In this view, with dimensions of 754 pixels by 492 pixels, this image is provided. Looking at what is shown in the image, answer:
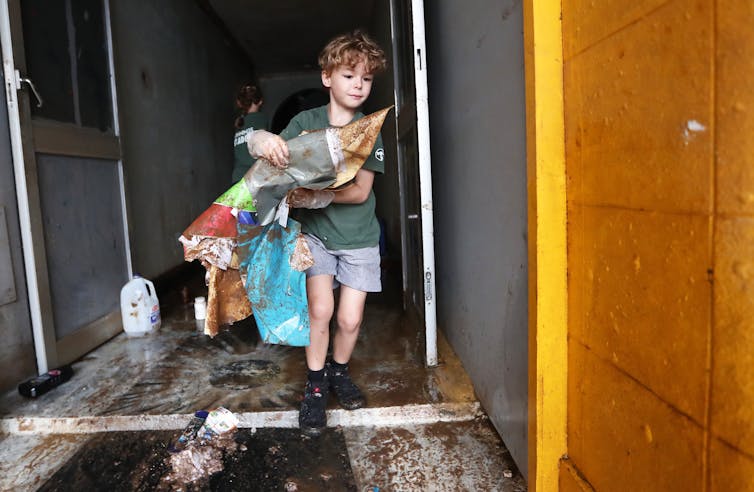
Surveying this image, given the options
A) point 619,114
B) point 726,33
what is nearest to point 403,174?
point 619,114

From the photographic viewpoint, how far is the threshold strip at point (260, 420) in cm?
175

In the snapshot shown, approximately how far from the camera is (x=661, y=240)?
28.8 inches

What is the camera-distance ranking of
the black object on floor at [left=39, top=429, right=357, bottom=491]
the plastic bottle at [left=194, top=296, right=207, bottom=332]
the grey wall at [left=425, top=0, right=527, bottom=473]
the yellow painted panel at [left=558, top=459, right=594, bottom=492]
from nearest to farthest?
the yellow painted panel at [left=558, top=459, right=594, bottom=492] → the grey wall at [left=425, top=0, right=527, bottom=473] → the black object on floor at [left=39, top=429, right=357, bottom=491] → the plastic bottle at [left=194, top=296, right=207, bottom=332]

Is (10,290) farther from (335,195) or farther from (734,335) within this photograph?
(734,335)

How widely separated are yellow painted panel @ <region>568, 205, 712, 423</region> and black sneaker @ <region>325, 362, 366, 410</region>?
980 millimetres

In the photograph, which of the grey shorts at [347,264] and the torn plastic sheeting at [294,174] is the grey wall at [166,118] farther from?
the torn plastic sheeting at [294,174]

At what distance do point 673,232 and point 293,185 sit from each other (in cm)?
98

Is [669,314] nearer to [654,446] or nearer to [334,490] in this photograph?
[654,446]

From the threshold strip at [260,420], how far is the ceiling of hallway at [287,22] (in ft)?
16.1

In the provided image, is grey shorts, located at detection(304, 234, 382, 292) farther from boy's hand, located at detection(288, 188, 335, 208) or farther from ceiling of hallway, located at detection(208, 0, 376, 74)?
ceiling of hallway, located at detection(208, 0, 376, 74)

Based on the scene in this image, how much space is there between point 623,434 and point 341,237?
3.65 feet

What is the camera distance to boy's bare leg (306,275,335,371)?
1.79m

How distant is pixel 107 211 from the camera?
9.08 ft

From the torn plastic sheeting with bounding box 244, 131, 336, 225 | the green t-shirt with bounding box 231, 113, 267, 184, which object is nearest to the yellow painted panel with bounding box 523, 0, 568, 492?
the torn plastic sheeting with bounding box 244, 131, 336, 225
